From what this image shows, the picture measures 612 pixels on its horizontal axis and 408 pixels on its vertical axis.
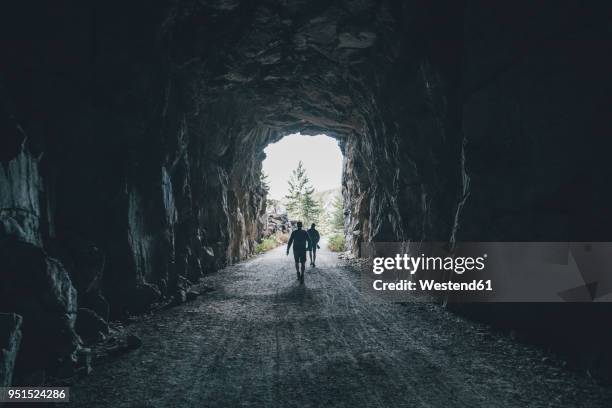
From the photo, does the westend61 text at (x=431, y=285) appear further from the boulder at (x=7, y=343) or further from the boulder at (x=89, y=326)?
the boulder at (x=7, y=343)

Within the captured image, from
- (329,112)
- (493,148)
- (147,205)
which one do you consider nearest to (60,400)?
(147,205)

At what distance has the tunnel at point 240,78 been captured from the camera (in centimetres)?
528

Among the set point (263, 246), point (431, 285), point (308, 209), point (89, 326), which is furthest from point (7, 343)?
point (308, 209)

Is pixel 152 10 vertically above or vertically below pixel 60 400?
above

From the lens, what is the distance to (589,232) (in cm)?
554

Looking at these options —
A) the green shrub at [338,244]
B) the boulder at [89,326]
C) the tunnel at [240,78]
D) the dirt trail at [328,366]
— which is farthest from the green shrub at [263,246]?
the boulder at [89,326]

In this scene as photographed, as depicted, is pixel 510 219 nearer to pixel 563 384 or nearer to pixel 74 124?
pixel 563 384

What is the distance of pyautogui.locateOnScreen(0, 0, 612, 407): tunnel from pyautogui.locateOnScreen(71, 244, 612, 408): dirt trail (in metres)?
0.37

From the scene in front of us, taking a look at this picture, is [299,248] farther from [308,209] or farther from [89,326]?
[308,209]

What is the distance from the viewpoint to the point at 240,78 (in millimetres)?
14578

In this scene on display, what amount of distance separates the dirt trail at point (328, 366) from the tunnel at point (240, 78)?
0.37 meters

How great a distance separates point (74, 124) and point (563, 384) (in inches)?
372

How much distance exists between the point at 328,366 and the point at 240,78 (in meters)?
12.5

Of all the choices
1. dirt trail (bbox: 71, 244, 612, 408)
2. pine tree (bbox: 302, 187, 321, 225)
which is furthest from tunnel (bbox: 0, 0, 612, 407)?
pine tree (bbox: 302, 187, 321, 225)
